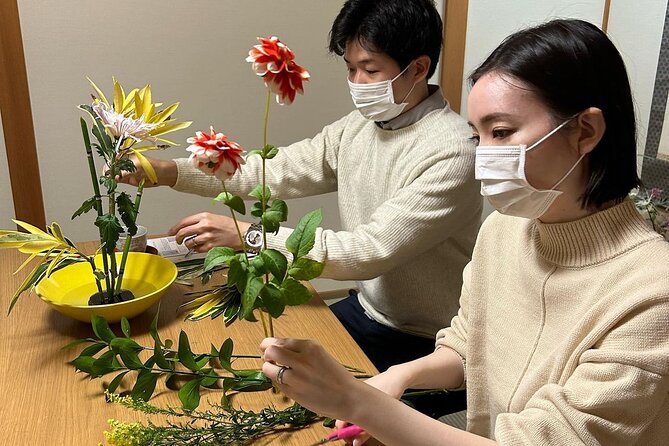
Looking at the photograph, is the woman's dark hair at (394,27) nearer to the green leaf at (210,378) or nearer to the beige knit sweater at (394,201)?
the beige knit sweater at (394,201)

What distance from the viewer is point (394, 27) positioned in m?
1.53

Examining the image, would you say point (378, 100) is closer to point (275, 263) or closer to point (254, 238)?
point (254, 238)

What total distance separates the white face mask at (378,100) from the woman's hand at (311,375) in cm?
94

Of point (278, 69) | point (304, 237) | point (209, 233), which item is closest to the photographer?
point (278, 69)

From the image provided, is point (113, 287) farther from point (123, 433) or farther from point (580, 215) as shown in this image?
point (580, 215)

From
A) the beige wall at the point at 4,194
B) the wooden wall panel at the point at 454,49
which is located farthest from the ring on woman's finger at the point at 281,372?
the wooden wall panel at the point at 454,49

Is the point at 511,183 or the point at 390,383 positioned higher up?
the point at 511,183

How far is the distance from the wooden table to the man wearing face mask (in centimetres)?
20

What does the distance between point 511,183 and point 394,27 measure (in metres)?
0.72

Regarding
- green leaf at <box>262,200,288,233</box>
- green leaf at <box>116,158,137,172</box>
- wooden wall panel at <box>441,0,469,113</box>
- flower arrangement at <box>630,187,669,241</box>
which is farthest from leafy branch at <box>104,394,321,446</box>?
wooden wall panel at <box>441,0,469,113</box>

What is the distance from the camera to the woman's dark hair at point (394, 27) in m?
1.54

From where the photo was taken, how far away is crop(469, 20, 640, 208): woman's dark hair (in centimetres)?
88

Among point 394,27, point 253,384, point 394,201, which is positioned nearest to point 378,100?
point 394,27

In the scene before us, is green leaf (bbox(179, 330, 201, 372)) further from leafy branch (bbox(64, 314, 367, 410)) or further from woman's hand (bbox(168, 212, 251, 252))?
woman's hand (bbox(168, 212, 251, 252))
